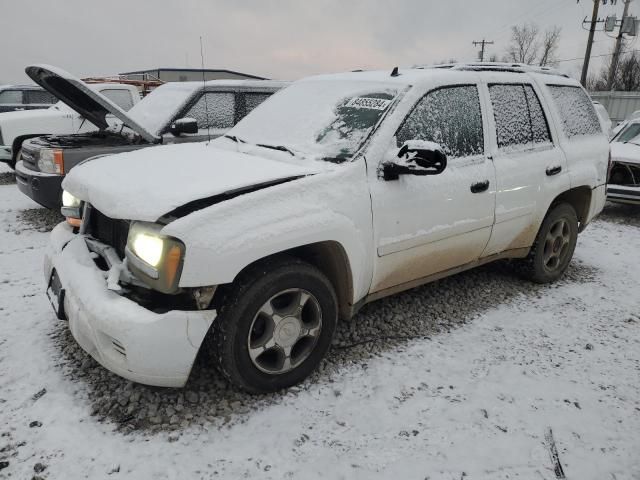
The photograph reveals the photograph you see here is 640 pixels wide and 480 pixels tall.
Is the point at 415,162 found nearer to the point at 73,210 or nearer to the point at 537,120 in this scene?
the point at 537,120

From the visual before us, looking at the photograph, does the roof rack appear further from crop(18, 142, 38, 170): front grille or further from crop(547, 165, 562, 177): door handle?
crop(18, 142, 38, 170): front grille

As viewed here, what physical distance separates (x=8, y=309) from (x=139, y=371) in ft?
6.58

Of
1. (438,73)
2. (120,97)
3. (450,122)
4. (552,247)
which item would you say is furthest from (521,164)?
(120,97)

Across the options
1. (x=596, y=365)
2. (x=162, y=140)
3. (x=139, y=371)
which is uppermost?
(x=162, y=140)

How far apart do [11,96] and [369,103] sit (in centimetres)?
1289

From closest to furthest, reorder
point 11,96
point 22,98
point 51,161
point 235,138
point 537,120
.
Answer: point 235,138, point 537,120, point 51,161, point 11,96, point 22,98

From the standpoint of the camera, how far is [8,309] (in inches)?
142

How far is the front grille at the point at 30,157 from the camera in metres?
5.56

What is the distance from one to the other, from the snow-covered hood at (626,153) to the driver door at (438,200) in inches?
198

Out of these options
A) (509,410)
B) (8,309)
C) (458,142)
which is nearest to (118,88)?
(8,309)

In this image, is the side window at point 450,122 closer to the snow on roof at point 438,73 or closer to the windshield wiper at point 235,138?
the snow on roof at point 438,73

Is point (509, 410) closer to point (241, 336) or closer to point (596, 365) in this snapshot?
point (596, 365)

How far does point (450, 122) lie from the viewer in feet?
10.6

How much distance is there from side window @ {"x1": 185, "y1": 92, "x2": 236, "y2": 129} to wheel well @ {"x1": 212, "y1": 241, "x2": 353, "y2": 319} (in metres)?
3.95
